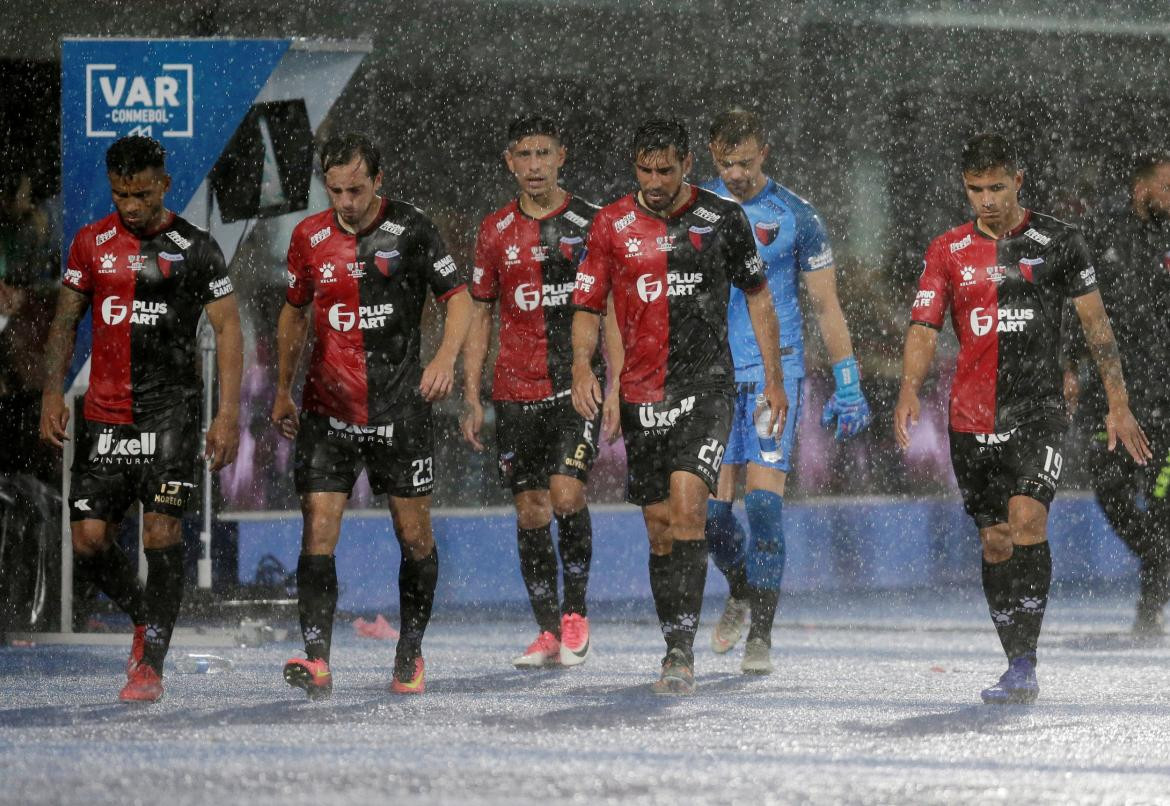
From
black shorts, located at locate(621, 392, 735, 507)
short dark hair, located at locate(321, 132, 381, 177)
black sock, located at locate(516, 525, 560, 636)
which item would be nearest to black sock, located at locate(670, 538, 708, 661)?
black shorts, located at locate(621, 392, 735, 507)

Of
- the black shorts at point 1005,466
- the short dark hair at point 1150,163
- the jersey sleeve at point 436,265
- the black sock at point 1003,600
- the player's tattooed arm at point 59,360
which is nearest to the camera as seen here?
the player's tattooed arm at point 59,360

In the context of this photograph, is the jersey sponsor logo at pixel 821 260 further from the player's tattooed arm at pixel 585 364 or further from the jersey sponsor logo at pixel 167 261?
the jersey sponsor logo at pixel 167 261

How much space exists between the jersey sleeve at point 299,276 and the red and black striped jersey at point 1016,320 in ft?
7.52

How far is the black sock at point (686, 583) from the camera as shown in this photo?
23.3 feet

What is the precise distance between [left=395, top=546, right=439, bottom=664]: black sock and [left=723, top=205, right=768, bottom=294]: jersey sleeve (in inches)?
57.9

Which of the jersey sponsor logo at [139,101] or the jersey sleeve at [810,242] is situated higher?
the jersey sponsor logo at [139,101]

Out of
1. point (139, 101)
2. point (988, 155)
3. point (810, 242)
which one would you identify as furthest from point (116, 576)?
point (988, 155)

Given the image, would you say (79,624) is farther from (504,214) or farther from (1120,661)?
(1120,661)

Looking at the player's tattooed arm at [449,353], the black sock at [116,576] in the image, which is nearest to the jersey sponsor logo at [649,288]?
the player's tattooed arm at [449,353]

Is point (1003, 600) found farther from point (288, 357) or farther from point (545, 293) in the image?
point (288, 357)

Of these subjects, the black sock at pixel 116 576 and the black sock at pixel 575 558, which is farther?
the black sock at pixel 575 558

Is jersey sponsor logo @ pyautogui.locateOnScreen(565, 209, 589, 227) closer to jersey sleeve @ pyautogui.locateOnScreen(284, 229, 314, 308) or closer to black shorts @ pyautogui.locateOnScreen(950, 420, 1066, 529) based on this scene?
jersey sleeve @ pyautogui.locateOnScreen(284, 229, 314, 308)

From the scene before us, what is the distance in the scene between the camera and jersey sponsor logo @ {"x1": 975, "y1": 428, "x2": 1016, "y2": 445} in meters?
7.09

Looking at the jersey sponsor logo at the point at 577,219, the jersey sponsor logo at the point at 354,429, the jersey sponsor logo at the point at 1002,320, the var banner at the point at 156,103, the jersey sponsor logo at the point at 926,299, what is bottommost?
the jersey sponsor logo at the point at 354,429
